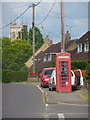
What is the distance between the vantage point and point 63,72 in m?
22.1

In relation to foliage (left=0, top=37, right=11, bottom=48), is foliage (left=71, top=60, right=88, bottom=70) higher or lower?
lower

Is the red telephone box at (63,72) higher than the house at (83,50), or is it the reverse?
the house at (83,50)

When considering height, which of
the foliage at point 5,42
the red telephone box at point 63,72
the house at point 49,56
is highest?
the foliage at point 5,42

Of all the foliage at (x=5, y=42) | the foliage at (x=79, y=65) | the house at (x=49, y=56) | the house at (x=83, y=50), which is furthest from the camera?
the foliage at (x=5, y=42)

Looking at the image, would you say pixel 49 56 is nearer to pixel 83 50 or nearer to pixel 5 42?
pixel 83 50

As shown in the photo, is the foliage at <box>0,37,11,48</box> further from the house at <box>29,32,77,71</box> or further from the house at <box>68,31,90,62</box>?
the house at <box>68,31,90,62</box>

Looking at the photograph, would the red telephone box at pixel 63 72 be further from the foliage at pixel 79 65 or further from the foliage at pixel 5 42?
the foliage at pixel 5 42

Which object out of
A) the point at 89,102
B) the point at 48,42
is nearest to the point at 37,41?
the point at 48,42

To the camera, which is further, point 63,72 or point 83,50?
point 83,50

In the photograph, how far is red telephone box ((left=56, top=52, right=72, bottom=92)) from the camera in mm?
21875

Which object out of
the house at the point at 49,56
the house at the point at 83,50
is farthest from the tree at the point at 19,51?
the house at the point at 83,50

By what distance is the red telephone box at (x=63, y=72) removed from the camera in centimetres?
2188

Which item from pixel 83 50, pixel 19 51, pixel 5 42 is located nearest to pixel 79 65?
pixel 83 50

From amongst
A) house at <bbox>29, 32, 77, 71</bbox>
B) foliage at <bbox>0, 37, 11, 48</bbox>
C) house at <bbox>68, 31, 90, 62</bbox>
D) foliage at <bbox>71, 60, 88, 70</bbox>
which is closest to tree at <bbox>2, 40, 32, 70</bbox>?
foliage at <bbox>0, 37, 11, 48</bbox>
